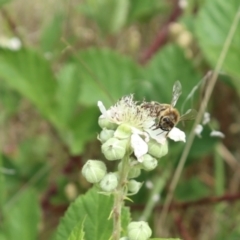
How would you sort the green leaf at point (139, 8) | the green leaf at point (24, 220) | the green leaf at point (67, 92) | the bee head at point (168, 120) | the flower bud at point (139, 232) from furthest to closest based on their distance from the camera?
the green leaf at point (139, 8), the green leaf at point (67, 92), the green leaf at point (24, 220), the bee head at point (168, 120), the flower bud at point (139, 232)

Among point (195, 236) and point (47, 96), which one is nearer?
point (47, 96)

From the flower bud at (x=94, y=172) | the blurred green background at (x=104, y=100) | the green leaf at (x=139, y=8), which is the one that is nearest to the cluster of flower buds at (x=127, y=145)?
the flower bud at (x=94, y=172)

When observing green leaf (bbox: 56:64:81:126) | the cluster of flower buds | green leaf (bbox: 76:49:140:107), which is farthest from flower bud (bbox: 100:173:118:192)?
green leaf (bbox: 76:49:140:107)

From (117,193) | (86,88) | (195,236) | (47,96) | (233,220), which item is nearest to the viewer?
(117,193)

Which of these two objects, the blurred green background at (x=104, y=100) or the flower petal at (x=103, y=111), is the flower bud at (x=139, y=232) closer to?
the flower petal at (x=103, y=111)

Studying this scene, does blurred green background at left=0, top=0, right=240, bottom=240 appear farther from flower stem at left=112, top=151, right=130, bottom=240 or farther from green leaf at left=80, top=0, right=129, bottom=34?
flower stem at left=112, top=151, right=130, bottom=240

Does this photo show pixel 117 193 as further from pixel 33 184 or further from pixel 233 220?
pixel 233 220

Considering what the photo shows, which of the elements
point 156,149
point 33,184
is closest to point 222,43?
point 33,184
